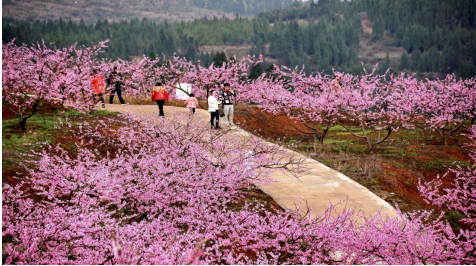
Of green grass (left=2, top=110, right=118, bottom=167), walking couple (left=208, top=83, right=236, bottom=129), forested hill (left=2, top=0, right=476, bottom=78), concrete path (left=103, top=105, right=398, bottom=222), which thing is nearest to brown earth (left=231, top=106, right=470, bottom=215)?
concrete path (left=103, top=105, right=398, bottom=222)

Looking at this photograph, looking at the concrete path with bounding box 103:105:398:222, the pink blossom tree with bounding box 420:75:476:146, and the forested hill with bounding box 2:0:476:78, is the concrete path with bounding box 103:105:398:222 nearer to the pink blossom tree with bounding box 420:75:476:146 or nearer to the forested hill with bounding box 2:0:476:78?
the pink blossom tree with bounding box 420:75:476:146

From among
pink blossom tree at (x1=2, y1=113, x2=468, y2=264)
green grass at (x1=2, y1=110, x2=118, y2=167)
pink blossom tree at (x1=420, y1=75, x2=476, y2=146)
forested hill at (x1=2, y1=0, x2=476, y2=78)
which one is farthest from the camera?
forested hill at (x1=2, y1=0, x2=476, y2=78)

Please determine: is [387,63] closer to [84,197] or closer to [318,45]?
[318,45]

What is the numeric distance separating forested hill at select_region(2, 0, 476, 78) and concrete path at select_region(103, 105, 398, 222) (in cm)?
13386

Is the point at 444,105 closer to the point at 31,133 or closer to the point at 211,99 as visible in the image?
the point at 211,99

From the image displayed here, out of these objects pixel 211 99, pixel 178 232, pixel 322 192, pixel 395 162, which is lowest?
pixel 395 162

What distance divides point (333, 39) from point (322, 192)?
580ft

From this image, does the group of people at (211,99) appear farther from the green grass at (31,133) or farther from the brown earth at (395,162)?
the brown earth at (395,162)

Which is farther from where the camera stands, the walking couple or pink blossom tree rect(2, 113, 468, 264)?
the walking couple

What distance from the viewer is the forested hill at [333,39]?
474 feet

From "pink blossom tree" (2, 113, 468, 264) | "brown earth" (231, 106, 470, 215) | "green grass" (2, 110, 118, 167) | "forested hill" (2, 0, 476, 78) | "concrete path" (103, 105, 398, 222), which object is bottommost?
"brown earth" (231, 106, 470, 215)

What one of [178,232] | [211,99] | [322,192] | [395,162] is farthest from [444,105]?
[178,232]

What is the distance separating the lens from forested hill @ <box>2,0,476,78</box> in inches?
5684

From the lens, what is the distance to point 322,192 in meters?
8.41
